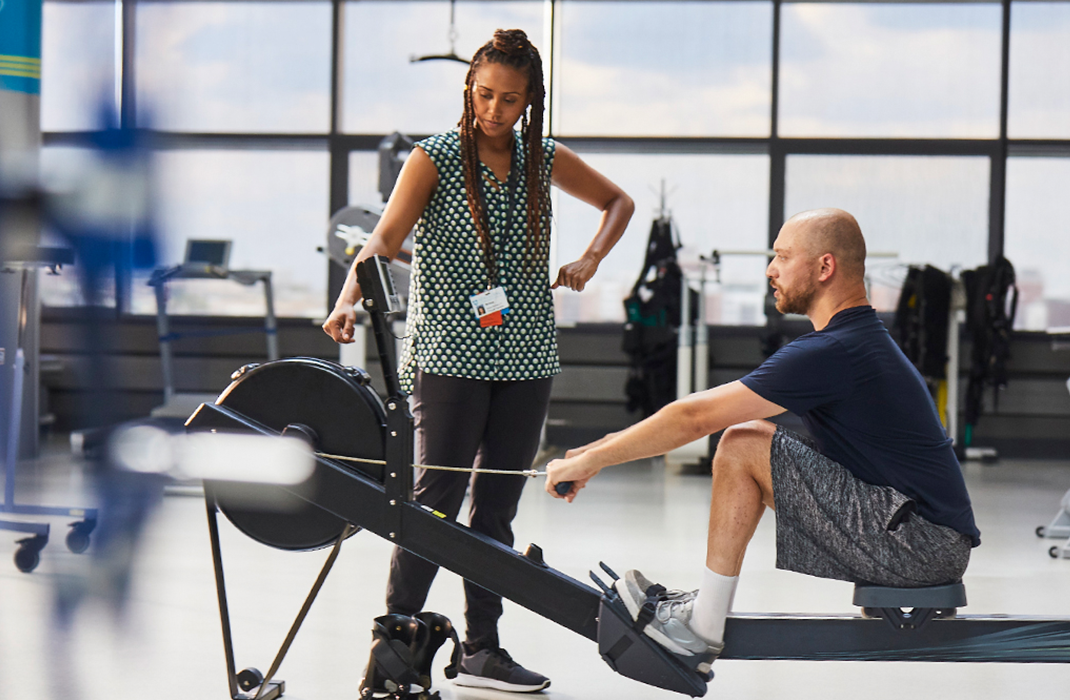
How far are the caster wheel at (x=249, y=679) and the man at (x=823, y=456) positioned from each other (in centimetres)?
82

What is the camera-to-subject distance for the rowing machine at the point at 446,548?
63.0 inches

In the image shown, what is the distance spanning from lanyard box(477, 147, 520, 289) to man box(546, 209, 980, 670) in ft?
1.62

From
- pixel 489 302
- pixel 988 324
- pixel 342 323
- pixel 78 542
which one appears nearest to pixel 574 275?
pixel 489 302

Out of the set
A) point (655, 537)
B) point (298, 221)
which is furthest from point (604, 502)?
point (298, 221)

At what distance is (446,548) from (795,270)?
765mm

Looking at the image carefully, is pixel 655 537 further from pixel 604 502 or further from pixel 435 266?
pixel 435 266

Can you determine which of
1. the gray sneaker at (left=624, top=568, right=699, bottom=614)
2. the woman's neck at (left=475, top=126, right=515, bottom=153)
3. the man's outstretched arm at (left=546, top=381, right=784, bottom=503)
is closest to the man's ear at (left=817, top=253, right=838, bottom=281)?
the man's outstretched arm at (left=546, top=381, right=784, bottom=503)

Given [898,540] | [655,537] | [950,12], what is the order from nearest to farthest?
1. [898,540]
2. [655,537]
3. [950,12]

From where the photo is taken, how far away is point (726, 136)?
22.5ft

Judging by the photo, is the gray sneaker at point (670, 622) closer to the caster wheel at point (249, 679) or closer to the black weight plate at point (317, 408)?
the black weight plate at point (317, 408)

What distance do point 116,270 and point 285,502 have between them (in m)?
1.52

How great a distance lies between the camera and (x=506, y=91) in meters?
1.88

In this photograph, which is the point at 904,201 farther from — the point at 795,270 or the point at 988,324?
the point at 795,270

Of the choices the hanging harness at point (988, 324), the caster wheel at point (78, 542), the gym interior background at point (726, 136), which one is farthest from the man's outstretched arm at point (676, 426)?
the hanging harness at point (988, 324)
